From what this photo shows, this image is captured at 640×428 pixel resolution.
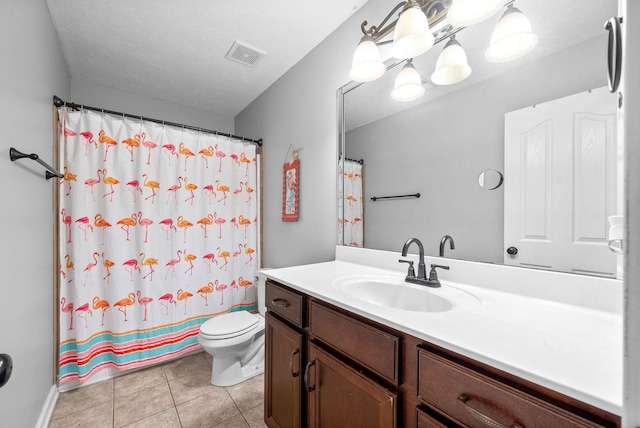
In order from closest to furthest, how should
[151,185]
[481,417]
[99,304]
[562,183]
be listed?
[481,417] < [562,183] < [99,304] < [151,185]

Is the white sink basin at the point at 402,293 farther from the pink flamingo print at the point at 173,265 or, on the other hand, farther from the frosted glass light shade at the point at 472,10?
the pink flamingo print at the point at 173,265

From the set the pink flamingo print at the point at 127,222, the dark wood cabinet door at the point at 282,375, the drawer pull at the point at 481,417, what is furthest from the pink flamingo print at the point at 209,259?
the drawer pull at the point at 481,417

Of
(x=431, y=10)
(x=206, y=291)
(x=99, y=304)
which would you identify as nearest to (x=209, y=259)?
(x=206, y=291)

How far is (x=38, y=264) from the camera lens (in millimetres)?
1387

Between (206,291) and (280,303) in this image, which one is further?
(206,291)

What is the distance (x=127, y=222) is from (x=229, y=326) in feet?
3.52

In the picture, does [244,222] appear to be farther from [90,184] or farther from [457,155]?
[457,155]

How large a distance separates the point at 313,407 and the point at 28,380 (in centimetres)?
135

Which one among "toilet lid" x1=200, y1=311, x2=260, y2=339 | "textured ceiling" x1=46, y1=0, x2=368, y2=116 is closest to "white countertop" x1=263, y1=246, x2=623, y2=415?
"toilet lid" x1=200, y1=311, x2=260, y2=339

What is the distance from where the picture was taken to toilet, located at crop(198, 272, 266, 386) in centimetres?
169

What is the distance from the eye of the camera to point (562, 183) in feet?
2.80

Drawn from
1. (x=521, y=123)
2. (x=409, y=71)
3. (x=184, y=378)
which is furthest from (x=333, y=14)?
(x=184, y=378)

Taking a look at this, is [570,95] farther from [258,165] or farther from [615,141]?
[258,165]

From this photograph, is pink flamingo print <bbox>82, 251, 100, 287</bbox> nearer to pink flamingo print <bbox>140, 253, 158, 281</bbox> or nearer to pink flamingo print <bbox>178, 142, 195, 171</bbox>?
pink flamingo print <bbox>140, 253, 158, 281</bbox>
